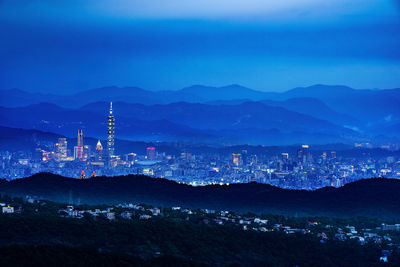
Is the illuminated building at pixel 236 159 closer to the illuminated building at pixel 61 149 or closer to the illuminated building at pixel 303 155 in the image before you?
A: the illuminated building at pixel 303 155

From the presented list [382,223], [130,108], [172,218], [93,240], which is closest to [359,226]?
[382,223]

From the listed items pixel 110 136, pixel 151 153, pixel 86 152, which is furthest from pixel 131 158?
pixel 110 136

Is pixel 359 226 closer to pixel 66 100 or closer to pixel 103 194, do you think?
pixel 103 194

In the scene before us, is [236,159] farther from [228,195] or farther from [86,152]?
[228,195]

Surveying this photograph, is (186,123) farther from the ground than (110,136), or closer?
farther from the ground

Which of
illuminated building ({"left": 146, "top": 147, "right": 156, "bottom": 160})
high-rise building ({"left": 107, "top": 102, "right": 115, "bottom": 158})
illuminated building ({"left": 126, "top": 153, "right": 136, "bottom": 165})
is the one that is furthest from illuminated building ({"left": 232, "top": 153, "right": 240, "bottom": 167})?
high-rise building ({"left": 107, "top": 102, "right": 115, "bottom": 158})

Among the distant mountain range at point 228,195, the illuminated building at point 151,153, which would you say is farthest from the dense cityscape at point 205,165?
the distant mountain range at point 228,195
